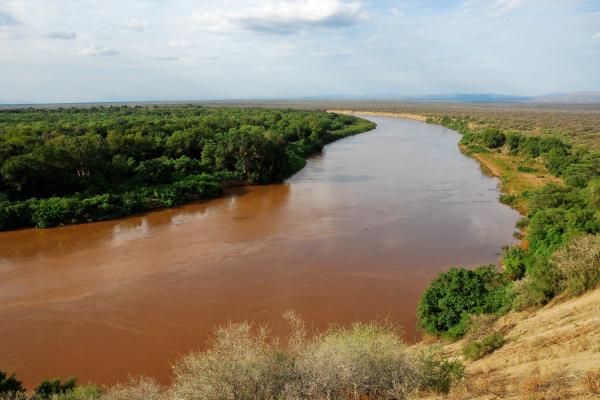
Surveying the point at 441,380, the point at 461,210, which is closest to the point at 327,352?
the point at 441,380

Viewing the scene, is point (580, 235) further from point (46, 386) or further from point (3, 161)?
point (3, 161)

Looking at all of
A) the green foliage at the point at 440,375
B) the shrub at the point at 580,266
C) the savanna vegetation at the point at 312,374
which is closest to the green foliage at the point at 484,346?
the green foliage at the point at 440,375

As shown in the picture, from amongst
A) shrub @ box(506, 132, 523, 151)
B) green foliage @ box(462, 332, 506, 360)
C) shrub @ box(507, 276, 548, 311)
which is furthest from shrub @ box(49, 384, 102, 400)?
shrub @ box(506, 132, 523, 151)

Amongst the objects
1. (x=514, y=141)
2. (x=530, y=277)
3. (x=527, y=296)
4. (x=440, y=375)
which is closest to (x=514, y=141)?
(x=514, y=141)

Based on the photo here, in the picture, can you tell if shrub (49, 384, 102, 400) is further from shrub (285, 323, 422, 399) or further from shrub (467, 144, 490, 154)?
shrub (467, 144, 490, 154)

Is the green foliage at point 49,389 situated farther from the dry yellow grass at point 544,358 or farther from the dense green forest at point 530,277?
the dense green forest at point 530,277

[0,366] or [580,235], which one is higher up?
[580,235]

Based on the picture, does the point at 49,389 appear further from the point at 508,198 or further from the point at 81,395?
the point at 508,198
